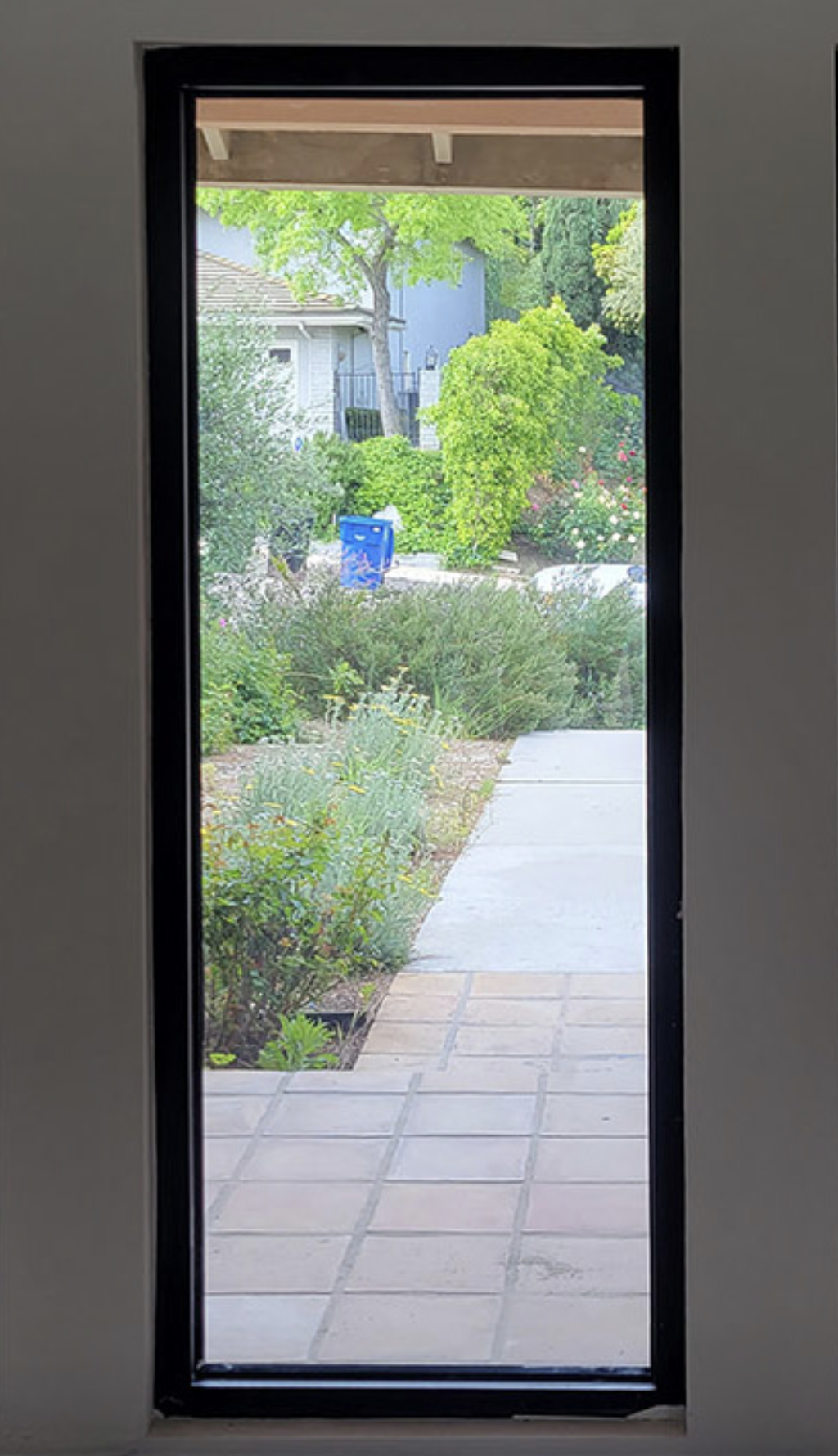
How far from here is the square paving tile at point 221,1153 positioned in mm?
2914

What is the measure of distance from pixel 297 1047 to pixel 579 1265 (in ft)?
1.83

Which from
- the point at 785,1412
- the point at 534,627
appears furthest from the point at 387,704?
the point at 785,1412

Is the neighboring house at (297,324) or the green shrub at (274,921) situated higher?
the neighboring house at (297,324)

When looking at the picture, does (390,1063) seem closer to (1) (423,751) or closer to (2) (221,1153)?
(2) (221,1153)

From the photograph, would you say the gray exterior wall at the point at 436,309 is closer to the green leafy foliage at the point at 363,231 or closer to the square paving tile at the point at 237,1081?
the green leafy foliage at the point at 363,231

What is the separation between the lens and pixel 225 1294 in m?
2.93

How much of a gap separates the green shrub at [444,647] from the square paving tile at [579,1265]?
798mm

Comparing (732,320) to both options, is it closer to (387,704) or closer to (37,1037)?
(387,704)

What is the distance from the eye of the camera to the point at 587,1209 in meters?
2.94

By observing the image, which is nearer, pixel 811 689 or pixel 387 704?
pixel 811 689

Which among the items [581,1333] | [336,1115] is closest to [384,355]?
[336,1115]

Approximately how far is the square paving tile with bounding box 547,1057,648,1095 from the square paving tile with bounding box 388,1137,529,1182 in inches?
4.6

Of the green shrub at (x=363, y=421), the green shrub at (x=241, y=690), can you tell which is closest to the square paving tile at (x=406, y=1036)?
the green shrub at (x=241, y=690)

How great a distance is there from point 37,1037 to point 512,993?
72cm
